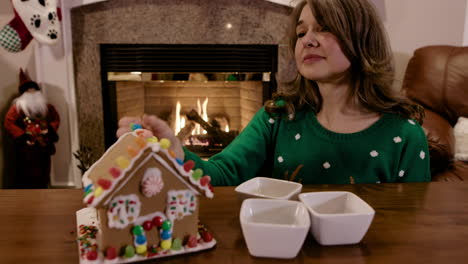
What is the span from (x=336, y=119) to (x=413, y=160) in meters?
0.24

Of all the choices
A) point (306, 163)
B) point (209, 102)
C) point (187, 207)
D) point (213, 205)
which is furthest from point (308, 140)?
point (209, 102)

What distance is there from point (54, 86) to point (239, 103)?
1.22 meters

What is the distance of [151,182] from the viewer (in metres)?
0.53

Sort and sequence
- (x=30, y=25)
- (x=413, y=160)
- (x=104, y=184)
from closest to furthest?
1. (x=104, y=184)
2. (x=413, y=160)
3. (x=30, y=25)

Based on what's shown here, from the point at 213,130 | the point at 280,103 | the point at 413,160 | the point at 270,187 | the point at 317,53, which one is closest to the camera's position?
the point at 270,187

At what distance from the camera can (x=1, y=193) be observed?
804mm

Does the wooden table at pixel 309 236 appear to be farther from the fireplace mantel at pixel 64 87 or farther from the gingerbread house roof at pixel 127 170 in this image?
the fireplace mantel at pixel 64 87

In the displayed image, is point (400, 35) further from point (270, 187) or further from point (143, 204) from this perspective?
point (143, 204)

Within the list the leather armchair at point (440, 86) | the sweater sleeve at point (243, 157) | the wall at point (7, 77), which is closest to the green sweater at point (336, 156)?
the sweater sleeve at point (243, 157)

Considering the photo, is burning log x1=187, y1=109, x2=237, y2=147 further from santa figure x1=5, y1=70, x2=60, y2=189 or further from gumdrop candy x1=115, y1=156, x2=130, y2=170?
gumdrop candy x1=115, y1=156, x2=130, y2=170

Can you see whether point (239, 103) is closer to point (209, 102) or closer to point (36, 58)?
point (209, 102)

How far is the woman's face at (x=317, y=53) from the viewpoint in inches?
40.7

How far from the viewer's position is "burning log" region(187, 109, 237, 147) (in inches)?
111

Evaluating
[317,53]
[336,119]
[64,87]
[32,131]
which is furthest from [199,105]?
[317,53]
